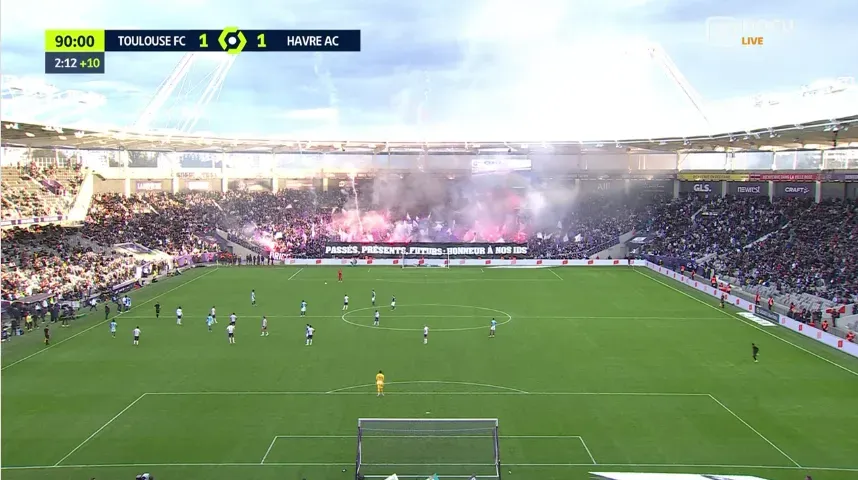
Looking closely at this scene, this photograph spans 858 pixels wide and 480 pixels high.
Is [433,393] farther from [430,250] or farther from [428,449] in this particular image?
[430,250]

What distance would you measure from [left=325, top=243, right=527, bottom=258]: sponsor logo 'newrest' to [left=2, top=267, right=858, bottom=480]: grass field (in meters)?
23.9

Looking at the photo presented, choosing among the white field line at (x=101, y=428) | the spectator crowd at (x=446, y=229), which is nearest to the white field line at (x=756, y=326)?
the spectator crowd at (x=446, y=229)

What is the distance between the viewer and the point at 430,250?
65.8 meters

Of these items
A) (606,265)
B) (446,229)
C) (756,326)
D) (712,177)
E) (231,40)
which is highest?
(231,40)

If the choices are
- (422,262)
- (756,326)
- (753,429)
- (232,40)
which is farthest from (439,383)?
(422,262)

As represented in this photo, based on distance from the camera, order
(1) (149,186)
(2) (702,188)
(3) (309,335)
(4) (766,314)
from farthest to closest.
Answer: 1. (1) (149,186)
2. (2) (702,188)
3. (4) (766,314)
4. (3) (309,335)

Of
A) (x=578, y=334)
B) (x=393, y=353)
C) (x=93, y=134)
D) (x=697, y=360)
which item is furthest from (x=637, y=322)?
(x=93, y=134)

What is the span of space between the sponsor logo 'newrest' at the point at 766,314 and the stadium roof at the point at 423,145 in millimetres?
14008

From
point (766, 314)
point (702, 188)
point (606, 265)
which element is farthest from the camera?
point (702, 188)

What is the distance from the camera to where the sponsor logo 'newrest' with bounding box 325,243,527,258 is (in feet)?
216

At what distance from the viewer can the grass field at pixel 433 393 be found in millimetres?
18781

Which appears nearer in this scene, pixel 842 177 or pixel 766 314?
pixel 766 314

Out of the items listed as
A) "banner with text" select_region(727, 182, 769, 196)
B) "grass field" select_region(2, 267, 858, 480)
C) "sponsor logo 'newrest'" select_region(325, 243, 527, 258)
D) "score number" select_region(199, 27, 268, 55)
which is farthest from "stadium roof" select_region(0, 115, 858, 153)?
"score number" select_region(199, 27, 268, 55)

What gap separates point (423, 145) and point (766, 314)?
4796cm
